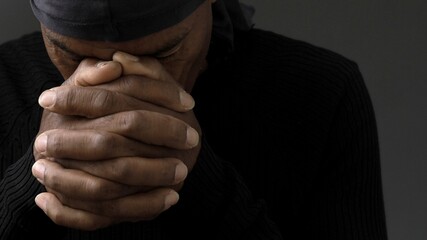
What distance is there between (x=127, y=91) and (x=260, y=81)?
0.87 feet

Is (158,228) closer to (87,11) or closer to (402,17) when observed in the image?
(87,11)

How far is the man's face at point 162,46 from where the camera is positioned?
706 millimetres

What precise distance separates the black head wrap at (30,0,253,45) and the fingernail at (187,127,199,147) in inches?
3.5

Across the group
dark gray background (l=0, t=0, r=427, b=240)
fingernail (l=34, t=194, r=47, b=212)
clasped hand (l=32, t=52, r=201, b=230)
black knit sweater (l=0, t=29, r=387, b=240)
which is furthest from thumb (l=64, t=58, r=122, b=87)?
dark gray background (l=0, t=0, r=427, b=240)

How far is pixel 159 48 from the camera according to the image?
0.71 meters

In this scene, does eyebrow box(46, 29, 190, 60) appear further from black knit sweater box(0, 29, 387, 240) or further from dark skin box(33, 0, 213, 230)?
black knit sweater box(0, 29, 387, 240)

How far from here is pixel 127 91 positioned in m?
0.69

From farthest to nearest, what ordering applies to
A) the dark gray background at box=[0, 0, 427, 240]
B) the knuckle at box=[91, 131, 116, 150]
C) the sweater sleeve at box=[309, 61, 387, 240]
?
the dark gray background at box=[0, 0, 427, 240] < the sweater sleeve at box=[309, 61, 387, 240] < the knuckle at box=[91, 131, 116, 150]

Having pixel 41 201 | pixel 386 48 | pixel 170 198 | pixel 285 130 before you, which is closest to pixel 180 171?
pixel 170 198

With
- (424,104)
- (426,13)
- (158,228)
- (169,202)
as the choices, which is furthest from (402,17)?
(169,202)

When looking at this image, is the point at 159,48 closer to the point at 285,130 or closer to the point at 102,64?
the point at 102,64

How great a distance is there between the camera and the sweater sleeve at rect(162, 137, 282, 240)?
0.79m

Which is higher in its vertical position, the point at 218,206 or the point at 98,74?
the point at 98,74

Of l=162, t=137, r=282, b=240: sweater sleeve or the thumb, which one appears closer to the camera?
the thumb
